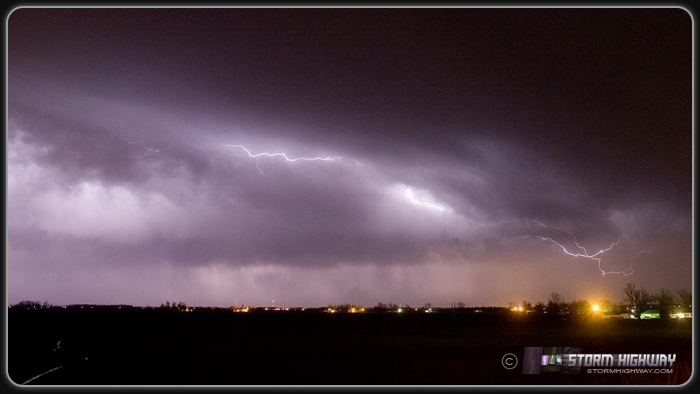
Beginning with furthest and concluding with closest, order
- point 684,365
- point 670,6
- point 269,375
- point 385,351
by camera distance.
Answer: point 385,351 < point 269,375 < point 684,365 < point 670,6

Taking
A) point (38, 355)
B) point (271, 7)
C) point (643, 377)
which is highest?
point (271, 7)

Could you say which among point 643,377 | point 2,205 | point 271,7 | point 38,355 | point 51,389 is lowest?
point 38,355

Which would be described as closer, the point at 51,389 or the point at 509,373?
the point at 51,389

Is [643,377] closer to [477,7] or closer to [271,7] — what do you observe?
[477,7]

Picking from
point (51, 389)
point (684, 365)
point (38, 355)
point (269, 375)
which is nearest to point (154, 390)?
point (51, 389)

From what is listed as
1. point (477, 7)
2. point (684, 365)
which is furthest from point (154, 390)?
point (684, 365)

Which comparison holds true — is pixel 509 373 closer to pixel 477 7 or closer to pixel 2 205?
pixel 477 7

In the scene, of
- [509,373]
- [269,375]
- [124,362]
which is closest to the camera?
[509,373]

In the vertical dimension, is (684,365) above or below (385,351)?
above

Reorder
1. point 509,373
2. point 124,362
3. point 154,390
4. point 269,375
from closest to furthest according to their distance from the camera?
point 154,390, point 509,373, point 269,375, point 124,362
